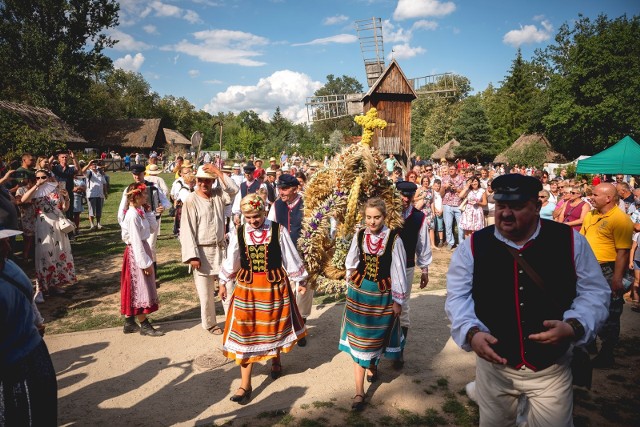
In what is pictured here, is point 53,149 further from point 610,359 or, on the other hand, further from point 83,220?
point 610,359

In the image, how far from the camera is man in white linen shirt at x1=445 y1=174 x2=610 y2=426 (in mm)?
2381

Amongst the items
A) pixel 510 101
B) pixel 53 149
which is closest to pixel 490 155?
pixel 510 101

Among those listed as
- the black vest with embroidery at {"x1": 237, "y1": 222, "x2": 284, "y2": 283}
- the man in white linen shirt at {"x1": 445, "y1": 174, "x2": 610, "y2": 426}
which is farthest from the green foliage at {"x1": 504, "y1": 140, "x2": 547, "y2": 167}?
the man in white linen shirt at {"x1": 445, "y1": 174, "x2": 610, "y2": 426}

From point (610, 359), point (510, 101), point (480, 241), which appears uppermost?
point (510, 101)

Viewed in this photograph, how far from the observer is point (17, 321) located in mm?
2449

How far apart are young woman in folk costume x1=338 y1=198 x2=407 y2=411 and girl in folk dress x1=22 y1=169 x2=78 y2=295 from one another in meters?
5.86

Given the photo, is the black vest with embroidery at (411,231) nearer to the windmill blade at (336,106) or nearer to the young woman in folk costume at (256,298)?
the young woman in folk costume at (256,298)

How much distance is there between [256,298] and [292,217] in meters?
Answer: 2.16

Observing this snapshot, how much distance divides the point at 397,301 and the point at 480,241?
161 cm

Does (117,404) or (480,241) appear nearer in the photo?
(480,241)

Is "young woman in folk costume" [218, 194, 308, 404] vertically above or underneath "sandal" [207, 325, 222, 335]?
above

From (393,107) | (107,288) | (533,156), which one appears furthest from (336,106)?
(107,288)

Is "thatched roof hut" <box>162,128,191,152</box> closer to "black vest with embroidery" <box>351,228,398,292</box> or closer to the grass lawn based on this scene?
the grass lawn

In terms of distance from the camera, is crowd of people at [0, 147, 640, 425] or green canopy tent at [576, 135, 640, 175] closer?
crowd of people at [0, 147, 640, 425]
